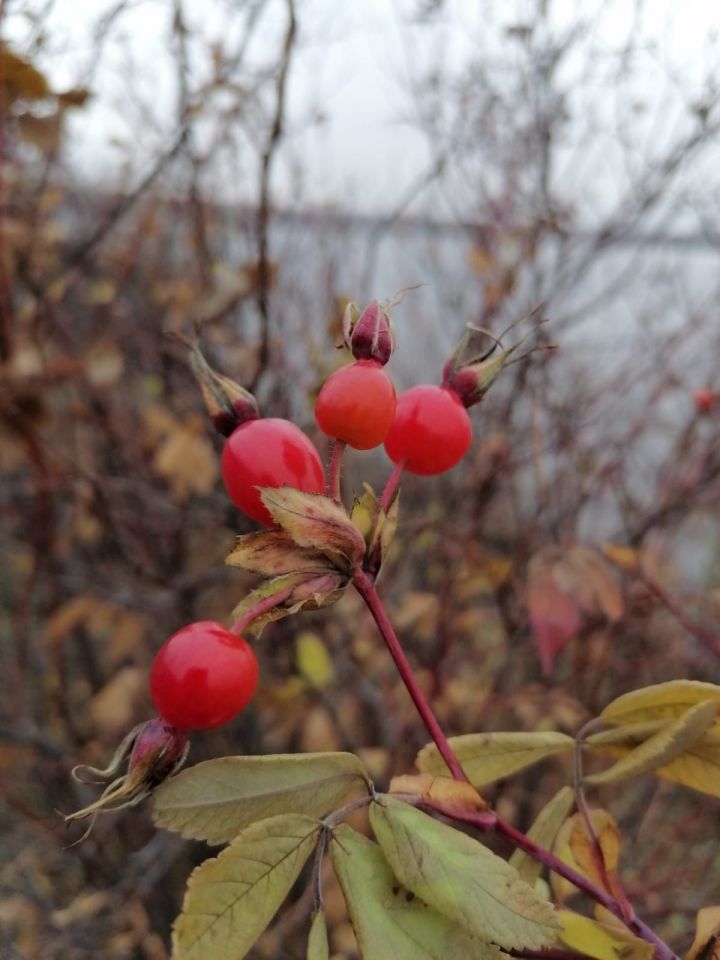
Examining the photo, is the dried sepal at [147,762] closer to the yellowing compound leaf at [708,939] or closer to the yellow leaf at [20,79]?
the yellowing compound leaf at [708,939]

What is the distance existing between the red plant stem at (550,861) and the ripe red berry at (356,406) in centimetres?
23

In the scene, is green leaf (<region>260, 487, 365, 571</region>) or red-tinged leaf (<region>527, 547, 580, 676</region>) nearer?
green leaf (<region>260, 487, 365, 571</region>)

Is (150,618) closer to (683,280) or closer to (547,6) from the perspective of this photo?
(547,6)

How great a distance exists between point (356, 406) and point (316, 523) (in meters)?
0.09

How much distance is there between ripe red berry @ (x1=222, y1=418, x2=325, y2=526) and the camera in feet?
1.59

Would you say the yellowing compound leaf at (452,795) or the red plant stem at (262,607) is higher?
the red plant stem at (262,607)

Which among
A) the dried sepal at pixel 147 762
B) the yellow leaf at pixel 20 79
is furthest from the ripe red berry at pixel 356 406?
the yellow leaf at pixel 20 79

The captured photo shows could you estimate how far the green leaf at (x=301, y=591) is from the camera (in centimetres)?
44

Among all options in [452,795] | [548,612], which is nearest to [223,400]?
[452,795]

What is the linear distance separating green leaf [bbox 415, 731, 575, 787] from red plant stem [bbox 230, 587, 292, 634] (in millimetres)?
197

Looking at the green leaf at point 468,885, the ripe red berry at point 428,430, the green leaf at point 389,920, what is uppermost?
the ripe red berry at point 428,430

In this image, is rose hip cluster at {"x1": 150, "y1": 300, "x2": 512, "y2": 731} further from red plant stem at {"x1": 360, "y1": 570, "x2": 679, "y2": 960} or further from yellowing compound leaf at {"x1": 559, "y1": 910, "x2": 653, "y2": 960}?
yellowing compound leaf at {"x1": 559, "y1": 910, "x2": 653, "y2": 960}

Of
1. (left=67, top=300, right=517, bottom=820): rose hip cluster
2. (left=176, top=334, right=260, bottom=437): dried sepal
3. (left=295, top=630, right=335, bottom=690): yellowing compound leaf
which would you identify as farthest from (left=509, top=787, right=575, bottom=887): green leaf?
(left=295, top=630, right=335, bottom=690): yellowing compound leaf

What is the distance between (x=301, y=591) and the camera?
0.44 meters
